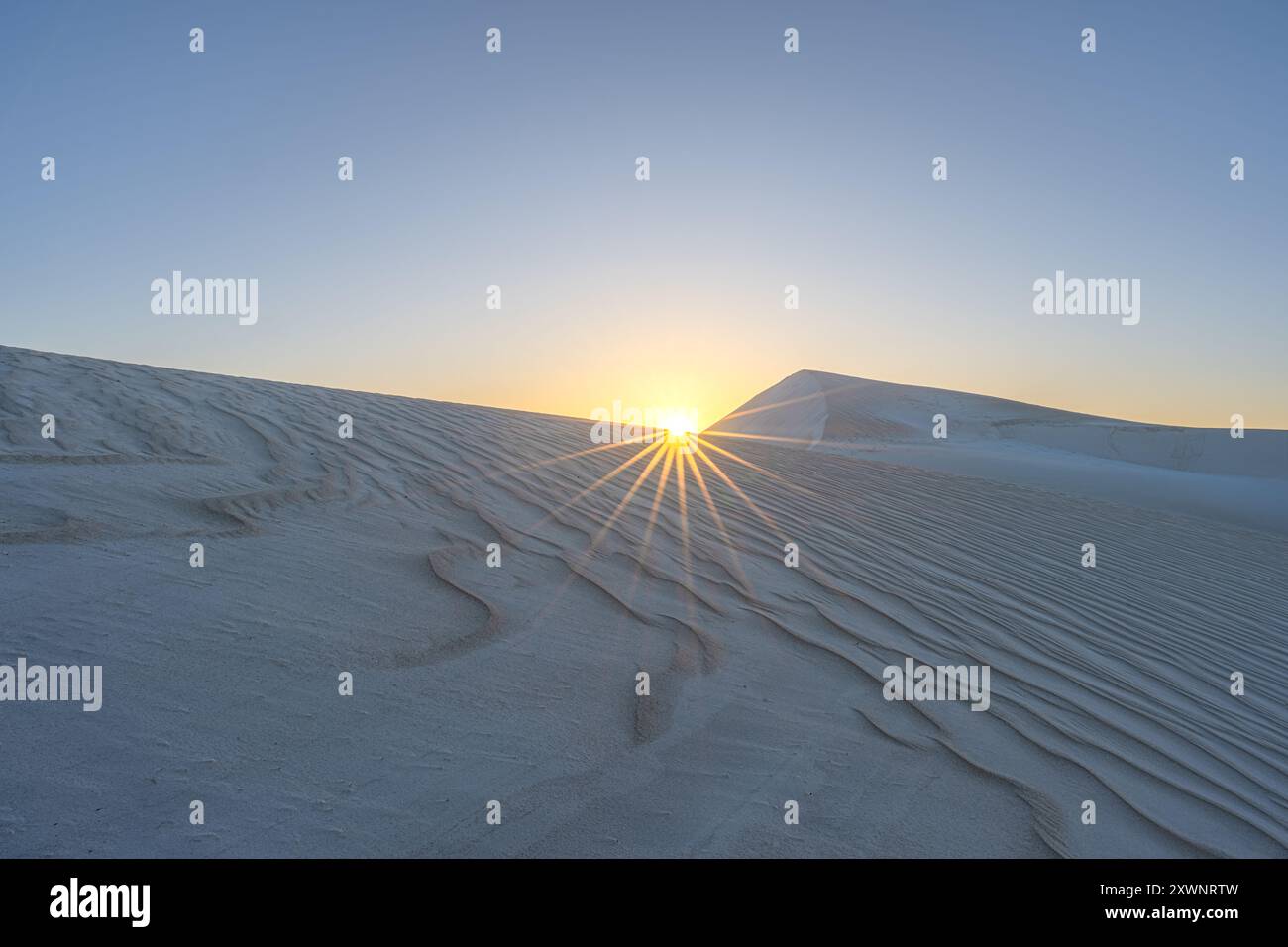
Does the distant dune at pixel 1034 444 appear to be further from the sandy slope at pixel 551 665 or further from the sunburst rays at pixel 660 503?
the sandy slope at pixel 551 665

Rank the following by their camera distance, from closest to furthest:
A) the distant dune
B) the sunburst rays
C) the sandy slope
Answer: the sandy slope, the sunburst rays, the distant dune

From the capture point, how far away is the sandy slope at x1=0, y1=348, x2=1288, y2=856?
2139 millimetres

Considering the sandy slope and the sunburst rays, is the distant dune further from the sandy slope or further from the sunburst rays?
the sandy slope

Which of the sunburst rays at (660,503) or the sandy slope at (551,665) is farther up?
the sunburst rays at (660,503)

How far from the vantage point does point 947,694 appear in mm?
3297

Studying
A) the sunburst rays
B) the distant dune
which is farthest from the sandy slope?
the distant dune

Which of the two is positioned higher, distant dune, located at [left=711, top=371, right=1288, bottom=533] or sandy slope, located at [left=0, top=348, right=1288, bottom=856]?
distant dune, located at [left=711, top=371, right=1288, bottom=533]

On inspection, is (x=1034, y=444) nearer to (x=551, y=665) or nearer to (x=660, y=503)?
(x=660, y=503)

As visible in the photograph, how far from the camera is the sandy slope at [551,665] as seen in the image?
7.02ft

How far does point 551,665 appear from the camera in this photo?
3033 mm

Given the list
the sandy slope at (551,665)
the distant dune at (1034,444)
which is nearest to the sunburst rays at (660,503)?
the sandy slope at (551,665)

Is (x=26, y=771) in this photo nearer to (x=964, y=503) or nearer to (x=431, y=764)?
(x=431, y=764)
